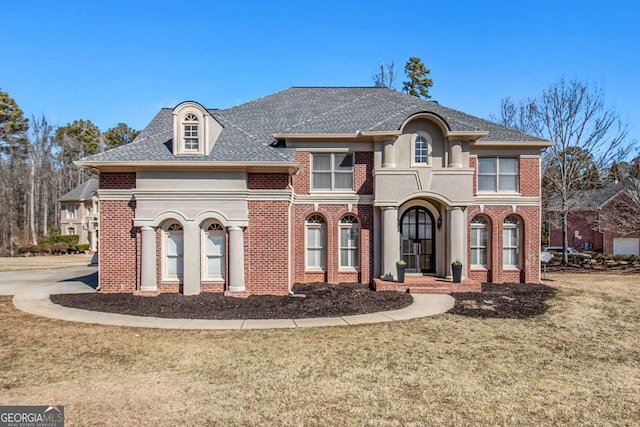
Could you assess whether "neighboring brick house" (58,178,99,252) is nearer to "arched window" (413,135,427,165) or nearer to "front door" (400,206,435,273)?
"front door" (400,206,435,273)

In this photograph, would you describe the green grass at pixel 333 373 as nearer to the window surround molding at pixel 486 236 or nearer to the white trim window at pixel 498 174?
the window surround molding at pixel 486 236

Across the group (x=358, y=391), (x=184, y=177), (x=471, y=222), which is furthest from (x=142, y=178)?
(x=471, y=222)

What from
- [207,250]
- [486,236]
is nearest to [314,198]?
[207,250]

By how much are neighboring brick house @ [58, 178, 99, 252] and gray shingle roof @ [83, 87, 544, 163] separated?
1296 inches

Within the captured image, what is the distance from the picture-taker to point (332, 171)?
51.6ft

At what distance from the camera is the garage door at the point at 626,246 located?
3678 cm

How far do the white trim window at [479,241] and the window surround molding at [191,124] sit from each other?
38.4 ft

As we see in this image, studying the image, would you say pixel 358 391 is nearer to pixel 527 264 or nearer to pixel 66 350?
pixel 66 350

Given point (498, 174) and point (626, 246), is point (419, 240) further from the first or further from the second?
point (626, 246)

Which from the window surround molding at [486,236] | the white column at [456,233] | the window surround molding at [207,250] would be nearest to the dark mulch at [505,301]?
the window surround molding at [486,236]

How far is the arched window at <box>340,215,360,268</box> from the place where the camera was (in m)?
15.9

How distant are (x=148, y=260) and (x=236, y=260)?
3.03 meters

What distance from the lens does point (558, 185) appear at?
2645 cm

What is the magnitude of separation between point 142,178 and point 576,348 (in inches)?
531
